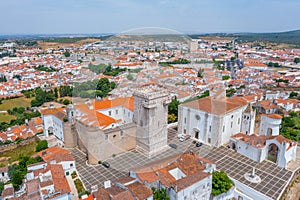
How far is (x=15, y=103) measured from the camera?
23578 millimetres

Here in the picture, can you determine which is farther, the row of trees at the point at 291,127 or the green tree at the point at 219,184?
the row of trees at the point at 291,127

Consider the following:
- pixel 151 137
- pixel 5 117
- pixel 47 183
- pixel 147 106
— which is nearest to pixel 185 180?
pixel 151 137

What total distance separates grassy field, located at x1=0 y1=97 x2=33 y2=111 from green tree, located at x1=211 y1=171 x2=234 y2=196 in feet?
67.9

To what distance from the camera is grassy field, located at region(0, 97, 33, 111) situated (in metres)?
22.8

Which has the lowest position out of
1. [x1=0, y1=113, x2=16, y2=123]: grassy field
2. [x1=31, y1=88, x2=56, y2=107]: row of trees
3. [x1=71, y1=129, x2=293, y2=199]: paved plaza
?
[x1=0, y1=113, x2=16, y2=123]: grassy field

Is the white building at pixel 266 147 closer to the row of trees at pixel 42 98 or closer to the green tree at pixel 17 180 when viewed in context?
the green tree at pixel 17 180

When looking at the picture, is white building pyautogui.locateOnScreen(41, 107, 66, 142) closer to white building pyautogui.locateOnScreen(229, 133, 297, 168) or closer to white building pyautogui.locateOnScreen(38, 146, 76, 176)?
white building pyautogui.locateOnScreen(38, 146, 76, 176)

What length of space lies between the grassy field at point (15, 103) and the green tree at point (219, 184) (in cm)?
2068

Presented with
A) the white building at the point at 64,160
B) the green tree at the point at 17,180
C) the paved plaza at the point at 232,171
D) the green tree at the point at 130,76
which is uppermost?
the green tree at the point at 130,76

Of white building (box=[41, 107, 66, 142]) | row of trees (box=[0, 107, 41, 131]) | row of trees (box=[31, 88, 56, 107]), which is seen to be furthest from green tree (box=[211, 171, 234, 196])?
row of trees (box=[31, 88, 56, 107])

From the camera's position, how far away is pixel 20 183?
324 inches

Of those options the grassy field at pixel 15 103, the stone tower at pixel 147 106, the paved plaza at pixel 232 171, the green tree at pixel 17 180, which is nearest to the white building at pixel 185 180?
the paved plaza at pixel 232 171

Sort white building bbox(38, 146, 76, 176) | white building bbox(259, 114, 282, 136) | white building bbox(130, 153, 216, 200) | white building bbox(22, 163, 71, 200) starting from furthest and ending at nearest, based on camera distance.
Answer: white building bbox(259, 114, 282, 136) → white building bbox(38, 146, 76, 176) → white building bbox(22, 163, 71, 200) → white building bbox(130, 153, 216, 200)

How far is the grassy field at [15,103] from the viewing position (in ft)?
74.7
